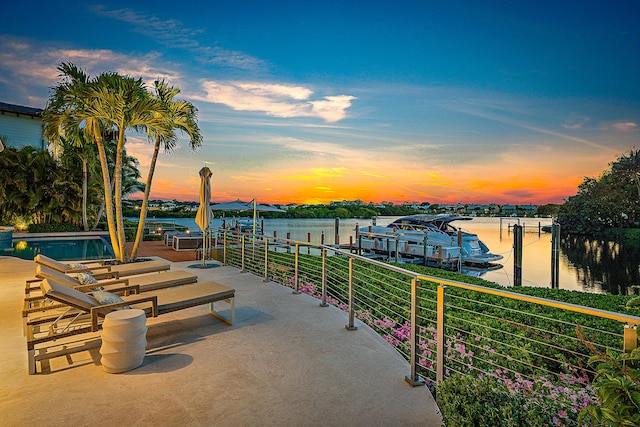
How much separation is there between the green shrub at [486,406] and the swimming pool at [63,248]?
44.7 ft

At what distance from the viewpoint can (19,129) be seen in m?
28.0

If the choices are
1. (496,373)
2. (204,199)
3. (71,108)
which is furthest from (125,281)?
(71,108)

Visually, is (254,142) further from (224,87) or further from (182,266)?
(182,266)

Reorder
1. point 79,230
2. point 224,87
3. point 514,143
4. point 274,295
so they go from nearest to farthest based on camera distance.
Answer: point 274,295 < point 224,87 < point 514,143 < point 79,230

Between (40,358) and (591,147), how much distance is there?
83.3 feet

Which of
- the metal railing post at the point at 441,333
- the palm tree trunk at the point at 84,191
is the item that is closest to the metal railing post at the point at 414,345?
the metal railing post at the point at 441,333

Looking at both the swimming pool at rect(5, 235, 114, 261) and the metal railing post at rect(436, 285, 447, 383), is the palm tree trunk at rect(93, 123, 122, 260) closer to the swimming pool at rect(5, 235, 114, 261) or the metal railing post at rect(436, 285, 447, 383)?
the swimming pool at rect(5, 235, 114, 261)

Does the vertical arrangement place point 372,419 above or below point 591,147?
below

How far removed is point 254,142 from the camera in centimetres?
1836

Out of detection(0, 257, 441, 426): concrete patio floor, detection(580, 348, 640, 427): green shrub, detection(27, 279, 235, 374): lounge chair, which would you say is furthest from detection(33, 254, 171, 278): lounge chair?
detection(580, 348, 640, 427): green shrub

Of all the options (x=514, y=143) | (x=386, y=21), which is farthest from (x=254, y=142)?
(x=514, y=143)

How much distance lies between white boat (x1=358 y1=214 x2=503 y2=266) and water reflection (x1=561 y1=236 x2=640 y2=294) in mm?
5058

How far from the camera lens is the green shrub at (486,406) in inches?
70.4

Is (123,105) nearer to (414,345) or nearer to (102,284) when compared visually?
(102,284)
